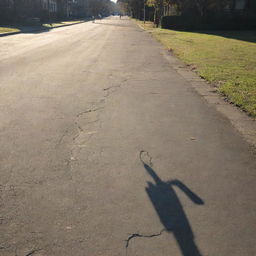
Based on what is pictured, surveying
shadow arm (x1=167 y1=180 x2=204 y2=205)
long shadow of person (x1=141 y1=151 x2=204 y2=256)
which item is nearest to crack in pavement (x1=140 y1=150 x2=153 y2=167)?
long shadow of person (x1=141 y1=151 x2=204 y2=256)

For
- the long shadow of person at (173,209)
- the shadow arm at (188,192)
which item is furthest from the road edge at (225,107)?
the long shadow of person at (173,209)

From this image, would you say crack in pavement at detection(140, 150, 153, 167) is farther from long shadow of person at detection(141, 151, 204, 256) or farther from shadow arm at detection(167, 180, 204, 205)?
shadow arm at detection(167, 180, 204, 205)

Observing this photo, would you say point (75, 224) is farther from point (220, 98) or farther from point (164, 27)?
point (164, 27)

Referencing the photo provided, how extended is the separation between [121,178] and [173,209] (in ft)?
2.49

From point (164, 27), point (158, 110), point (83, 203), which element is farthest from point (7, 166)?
point (164, 27)

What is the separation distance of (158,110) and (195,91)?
2111 mm

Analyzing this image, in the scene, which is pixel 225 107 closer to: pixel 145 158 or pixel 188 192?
pixel 145 158

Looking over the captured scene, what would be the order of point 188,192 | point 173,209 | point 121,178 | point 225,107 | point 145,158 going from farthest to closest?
point 225,107, point 145,158, point 121,178, point 188,192, point 173,209

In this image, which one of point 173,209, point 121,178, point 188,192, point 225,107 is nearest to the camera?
point 173,209

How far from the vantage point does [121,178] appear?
326cm

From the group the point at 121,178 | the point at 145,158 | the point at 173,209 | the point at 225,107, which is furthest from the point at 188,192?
the point at 225,107

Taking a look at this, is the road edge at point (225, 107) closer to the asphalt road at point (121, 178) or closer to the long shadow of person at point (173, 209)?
the asphalt road at point (121, 178)

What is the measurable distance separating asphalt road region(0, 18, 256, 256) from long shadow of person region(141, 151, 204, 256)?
0.01 metres

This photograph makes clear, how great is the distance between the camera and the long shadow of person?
92.4 inches
